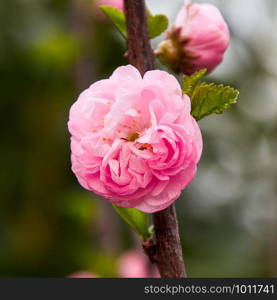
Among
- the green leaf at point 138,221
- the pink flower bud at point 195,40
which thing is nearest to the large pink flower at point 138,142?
the green leaf at point 138,221

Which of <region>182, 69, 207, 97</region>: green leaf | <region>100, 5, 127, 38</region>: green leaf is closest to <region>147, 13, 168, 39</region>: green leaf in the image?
<region>100, 5, 127, 38</region>: green leaf

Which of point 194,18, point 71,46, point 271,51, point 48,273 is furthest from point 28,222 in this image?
point 194,18

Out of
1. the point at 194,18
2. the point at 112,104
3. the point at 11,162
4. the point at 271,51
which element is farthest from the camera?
the point at 11,162

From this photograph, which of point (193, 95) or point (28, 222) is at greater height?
point (193, 95)

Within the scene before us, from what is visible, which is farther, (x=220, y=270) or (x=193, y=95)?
(x=220, y=270)

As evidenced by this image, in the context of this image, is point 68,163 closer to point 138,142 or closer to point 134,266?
point 134,266

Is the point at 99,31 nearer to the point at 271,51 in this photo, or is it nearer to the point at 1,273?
the point at 271,51

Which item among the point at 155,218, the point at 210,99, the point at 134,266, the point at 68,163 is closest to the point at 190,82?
the point at 210,99
